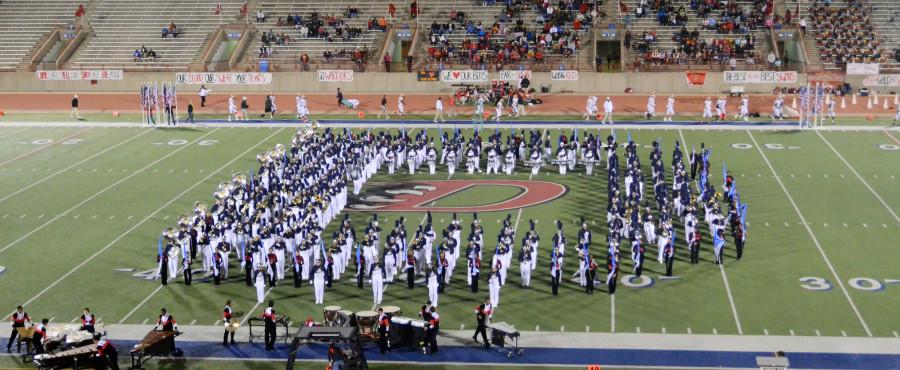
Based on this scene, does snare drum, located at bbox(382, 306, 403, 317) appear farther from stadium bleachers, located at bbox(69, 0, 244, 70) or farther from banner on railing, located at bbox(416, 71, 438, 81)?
stadium bleachers, located at bbox(69, 0, 244, 70)

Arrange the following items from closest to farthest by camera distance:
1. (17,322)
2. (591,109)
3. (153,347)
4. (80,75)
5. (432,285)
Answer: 1. (153,347)
2. (17,322)
3. (432,285)
4. (591,109)
5. (80,75)

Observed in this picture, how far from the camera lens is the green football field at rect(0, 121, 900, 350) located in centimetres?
2000

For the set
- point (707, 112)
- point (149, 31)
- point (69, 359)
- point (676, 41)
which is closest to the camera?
point (69, 359)

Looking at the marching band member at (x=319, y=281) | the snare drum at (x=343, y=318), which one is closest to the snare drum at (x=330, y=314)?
the snare drum at (x=343, y=318)

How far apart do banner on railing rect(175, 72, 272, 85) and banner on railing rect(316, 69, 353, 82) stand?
2268 mm

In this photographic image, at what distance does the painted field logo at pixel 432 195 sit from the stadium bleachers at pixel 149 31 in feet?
80.5

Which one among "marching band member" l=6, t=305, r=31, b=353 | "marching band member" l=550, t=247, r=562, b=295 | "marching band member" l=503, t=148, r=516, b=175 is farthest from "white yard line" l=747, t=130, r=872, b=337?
"marching band member" l=6, t=305, r=31, b=353

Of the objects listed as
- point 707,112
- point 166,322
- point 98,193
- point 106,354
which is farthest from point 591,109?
point 106,354

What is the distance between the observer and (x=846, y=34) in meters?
48.9

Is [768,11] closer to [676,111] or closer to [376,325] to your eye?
[676,111]

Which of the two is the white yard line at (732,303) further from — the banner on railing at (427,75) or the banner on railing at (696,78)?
the banner on railing at (427,75)

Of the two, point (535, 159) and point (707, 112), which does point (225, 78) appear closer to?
point (707, 112)

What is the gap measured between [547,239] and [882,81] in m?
26.6

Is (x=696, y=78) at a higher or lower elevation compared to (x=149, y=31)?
lower
